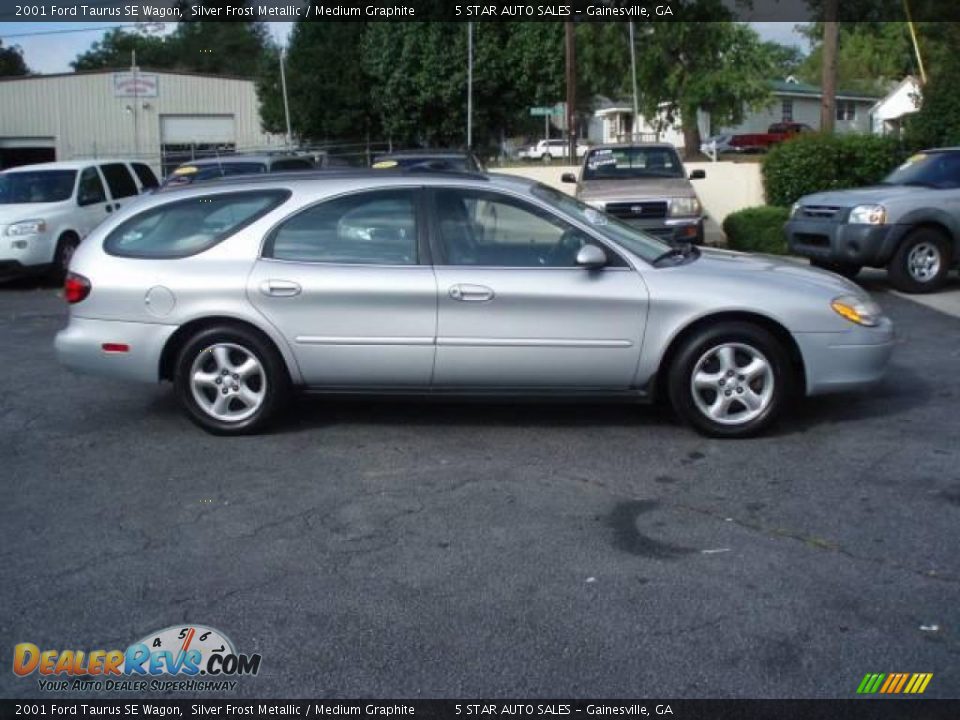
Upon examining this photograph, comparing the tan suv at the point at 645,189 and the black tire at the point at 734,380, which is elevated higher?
the tan suv at the point at 645,189

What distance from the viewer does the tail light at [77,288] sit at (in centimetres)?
686

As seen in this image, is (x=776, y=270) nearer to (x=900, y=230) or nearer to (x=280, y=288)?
(x=280, y=288)

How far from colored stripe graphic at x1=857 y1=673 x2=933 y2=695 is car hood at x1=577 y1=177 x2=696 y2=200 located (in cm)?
1109

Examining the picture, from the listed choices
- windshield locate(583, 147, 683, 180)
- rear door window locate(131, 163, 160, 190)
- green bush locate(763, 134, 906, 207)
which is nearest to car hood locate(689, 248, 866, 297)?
windshield locate(583, 147, 683, 180)

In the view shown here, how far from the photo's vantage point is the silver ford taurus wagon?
6441 millimetres

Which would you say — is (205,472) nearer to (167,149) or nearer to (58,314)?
(58,314)

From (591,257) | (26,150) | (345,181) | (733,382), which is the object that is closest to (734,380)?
(733,382)

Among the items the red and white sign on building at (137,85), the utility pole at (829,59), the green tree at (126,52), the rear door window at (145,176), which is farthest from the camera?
the green tree at (126,52)

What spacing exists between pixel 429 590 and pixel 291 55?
42.0 m

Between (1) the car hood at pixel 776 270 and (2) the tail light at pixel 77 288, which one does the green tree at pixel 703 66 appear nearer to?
(1) the car hood at pixel 776 270

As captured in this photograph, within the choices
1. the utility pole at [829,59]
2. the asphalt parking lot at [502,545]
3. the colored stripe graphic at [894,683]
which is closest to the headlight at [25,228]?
the asphalt parking lot at [502,545]

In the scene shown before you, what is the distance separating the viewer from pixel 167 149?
4484cm

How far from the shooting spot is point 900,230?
1202 centimetres

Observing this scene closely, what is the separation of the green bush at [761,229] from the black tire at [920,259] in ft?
13.5
